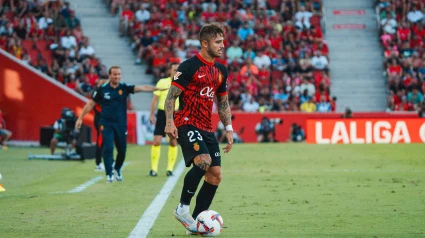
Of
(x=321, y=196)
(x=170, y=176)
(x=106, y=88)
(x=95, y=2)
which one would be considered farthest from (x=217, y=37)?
(x=95, y=2)

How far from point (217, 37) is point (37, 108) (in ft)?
81.2

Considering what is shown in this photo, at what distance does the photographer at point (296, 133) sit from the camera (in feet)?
111

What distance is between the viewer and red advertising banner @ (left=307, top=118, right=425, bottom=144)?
32.3 metres

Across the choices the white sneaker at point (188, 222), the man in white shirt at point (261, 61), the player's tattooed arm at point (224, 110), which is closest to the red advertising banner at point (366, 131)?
the man in white shirt at point (261, 61)

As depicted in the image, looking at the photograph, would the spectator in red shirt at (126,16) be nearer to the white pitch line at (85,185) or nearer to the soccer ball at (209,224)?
the white pitch line at (85,185)

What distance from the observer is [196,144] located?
908 centimetres

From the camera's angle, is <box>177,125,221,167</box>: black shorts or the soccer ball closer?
the soccer ball

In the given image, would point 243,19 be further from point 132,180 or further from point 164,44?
point 132,180

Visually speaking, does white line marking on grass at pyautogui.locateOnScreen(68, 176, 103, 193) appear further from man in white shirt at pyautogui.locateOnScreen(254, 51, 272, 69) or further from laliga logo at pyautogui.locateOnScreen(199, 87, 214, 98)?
man in white shirt at pyautogui.locateOnScreen(254, 51, 272, 69)

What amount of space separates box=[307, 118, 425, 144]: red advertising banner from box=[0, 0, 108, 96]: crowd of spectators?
312 inches

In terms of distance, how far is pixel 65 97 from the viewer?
3306cm

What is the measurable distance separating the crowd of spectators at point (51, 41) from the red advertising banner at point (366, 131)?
793 cm

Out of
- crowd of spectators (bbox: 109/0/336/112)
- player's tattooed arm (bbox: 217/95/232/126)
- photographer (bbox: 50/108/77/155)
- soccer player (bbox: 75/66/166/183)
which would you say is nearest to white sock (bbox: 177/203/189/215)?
player's tattooed arm (bbox: 217/95/232/126)

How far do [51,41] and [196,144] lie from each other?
27.6 metres
